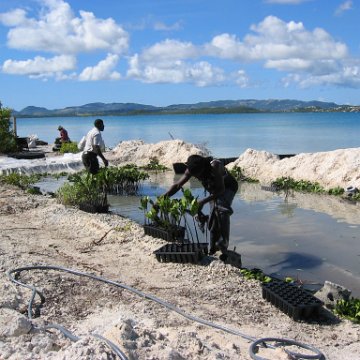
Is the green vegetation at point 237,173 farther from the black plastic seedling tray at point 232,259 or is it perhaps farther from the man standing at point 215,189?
the black plastic seedling tray at point 232,259

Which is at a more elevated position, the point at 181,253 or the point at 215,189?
the point at 215,189

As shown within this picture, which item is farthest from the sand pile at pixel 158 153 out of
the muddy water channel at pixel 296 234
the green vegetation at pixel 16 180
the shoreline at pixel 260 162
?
the green vegetation at pixel 16 180

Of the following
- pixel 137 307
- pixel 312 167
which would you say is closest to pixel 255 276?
pixel 137 307

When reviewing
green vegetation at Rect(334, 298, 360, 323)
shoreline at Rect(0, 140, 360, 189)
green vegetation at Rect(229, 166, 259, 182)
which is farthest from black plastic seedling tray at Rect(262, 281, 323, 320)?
green vegetation at Rect(229, 166, 259, 182)

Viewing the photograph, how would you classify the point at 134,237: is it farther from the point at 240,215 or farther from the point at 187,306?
the point at 240,215

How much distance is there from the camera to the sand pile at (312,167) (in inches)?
592

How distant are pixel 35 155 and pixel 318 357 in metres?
18.8

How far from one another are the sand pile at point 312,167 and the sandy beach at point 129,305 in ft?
26.0

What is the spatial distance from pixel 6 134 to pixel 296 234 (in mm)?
16158

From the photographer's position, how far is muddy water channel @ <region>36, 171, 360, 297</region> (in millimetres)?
7672

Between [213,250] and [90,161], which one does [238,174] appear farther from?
[213,250]

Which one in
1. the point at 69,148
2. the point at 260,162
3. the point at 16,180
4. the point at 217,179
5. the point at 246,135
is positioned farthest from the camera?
the point at 246,135

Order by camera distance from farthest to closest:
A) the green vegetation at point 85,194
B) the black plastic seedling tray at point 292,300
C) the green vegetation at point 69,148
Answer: the green vegetation at point 69,148
the green vegetation at point 85,194
the black plastic seedling tray at point 292,300

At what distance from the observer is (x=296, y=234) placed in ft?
31.9
